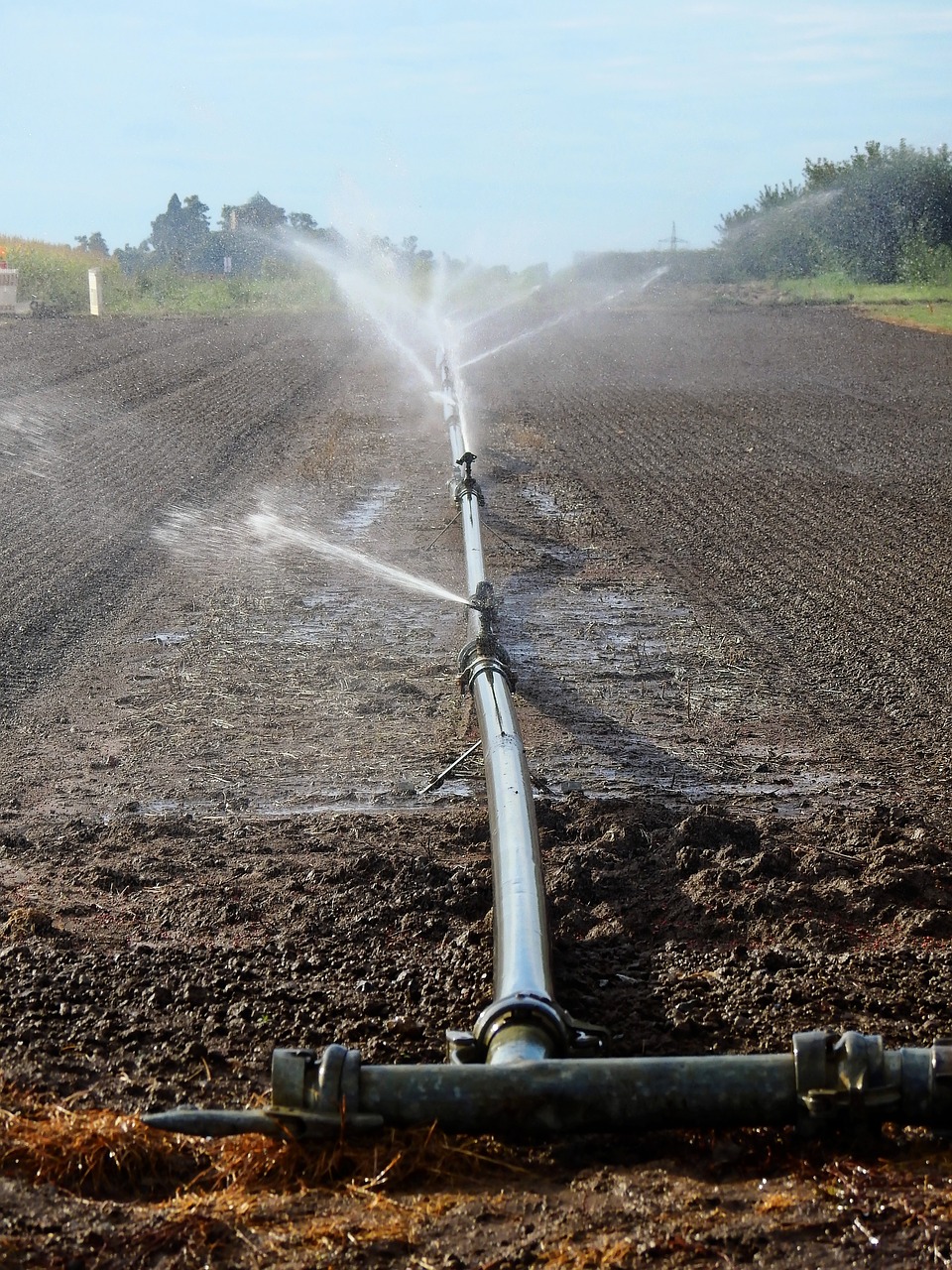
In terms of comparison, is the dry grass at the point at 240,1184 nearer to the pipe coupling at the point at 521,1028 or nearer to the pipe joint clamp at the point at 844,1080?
the pipe coupling at the point at 521,1028

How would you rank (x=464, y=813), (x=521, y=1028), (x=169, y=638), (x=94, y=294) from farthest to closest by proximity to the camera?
(x=94, y=294) < (x=169, y=638) < (x=464, y=813) < (x=521, y=1028)

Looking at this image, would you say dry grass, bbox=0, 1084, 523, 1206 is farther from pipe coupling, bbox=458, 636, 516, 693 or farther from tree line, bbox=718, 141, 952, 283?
tree line, bbox=718, 141, 952, 283

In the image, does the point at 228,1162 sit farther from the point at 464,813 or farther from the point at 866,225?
the point at 866,225

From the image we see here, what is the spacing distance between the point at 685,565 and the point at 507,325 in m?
26.8

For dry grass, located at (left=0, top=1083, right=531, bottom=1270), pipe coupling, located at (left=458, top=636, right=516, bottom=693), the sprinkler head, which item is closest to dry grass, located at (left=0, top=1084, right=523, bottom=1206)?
dry grass, located at (left=0, top=1083, right=531, bottom=1270)

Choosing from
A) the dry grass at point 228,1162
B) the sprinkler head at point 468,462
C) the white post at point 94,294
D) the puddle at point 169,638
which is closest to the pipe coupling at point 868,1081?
the dry grass at point 228,1162

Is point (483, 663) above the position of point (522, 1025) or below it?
above

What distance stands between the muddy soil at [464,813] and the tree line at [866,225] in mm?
32951

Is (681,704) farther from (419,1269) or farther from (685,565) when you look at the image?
(419,1269)

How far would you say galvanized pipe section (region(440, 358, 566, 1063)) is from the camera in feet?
9.82

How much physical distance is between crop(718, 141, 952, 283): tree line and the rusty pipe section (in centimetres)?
4037

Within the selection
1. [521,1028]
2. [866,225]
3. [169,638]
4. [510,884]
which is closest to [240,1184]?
[521,1028]

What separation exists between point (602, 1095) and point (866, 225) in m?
49.5

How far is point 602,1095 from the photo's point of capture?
2.72 m
